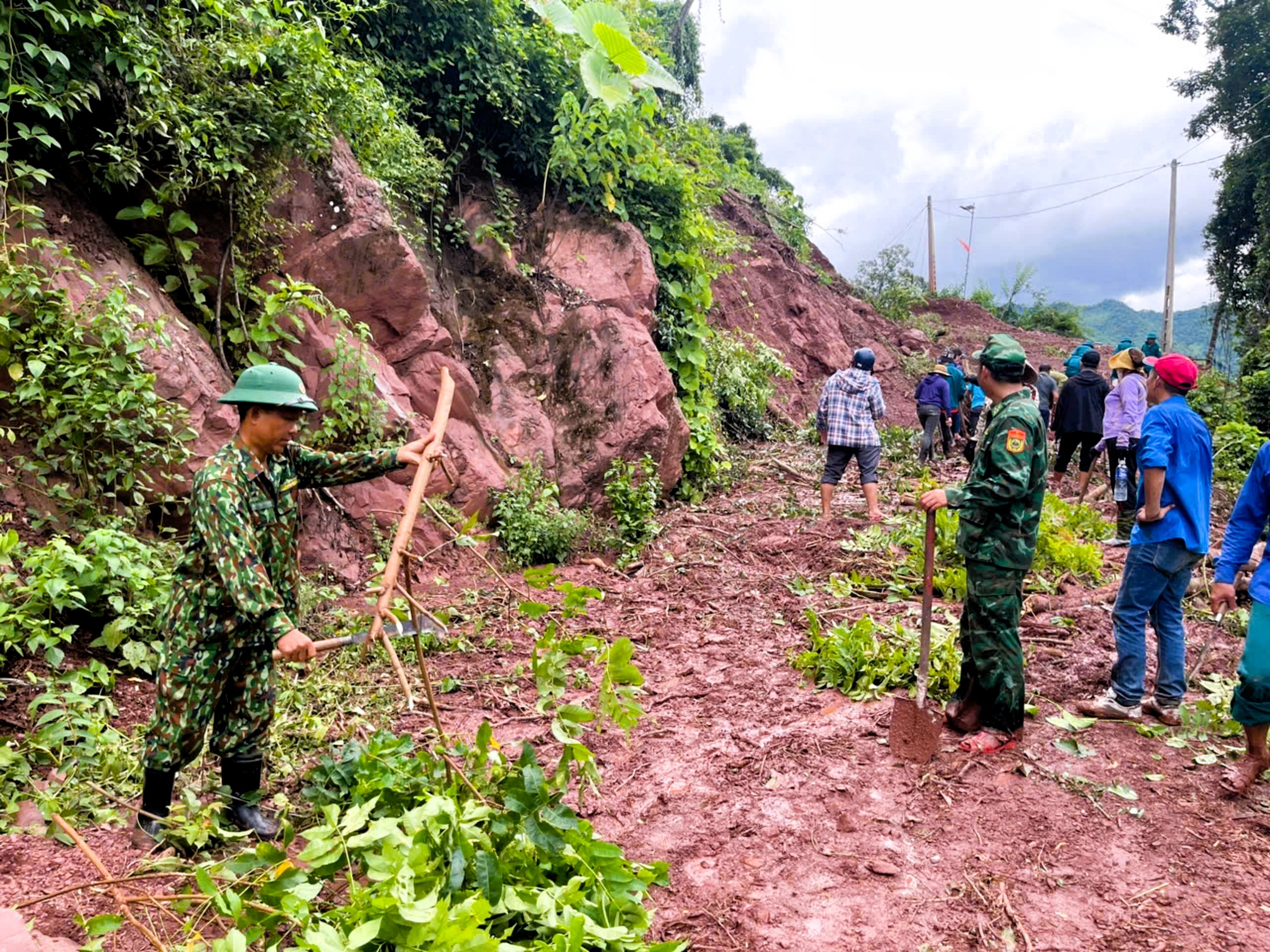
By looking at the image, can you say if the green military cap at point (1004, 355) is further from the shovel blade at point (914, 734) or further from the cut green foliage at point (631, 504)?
the cut green foliage at point (631, 504)

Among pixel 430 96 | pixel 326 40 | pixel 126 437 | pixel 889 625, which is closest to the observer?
pixel 126 437

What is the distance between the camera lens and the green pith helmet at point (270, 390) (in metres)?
2.74

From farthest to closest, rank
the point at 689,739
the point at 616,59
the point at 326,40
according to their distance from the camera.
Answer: the point at 326,40, the point at 689,739, the point at 616,59

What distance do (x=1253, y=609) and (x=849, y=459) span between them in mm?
4914

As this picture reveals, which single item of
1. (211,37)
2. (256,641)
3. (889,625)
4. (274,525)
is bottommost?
(889,625)

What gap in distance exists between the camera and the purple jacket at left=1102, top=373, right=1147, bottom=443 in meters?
7.26

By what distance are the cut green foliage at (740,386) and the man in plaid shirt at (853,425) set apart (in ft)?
11.9

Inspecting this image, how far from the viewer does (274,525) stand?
2.92 meters

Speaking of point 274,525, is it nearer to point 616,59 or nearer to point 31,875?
point 31,875

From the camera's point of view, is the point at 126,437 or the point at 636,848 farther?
the point at 126,437

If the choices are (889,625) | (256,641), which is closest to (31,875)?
(256,641)

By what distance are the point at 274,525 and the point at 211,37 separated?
4152 mm

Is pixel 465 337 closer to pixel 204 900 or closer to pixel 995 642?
pixel 995 642

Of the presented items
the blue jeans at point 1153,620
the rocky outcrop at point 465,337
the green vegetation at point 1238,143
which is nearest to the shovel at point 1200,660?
the blue jeans at point 1153,620
